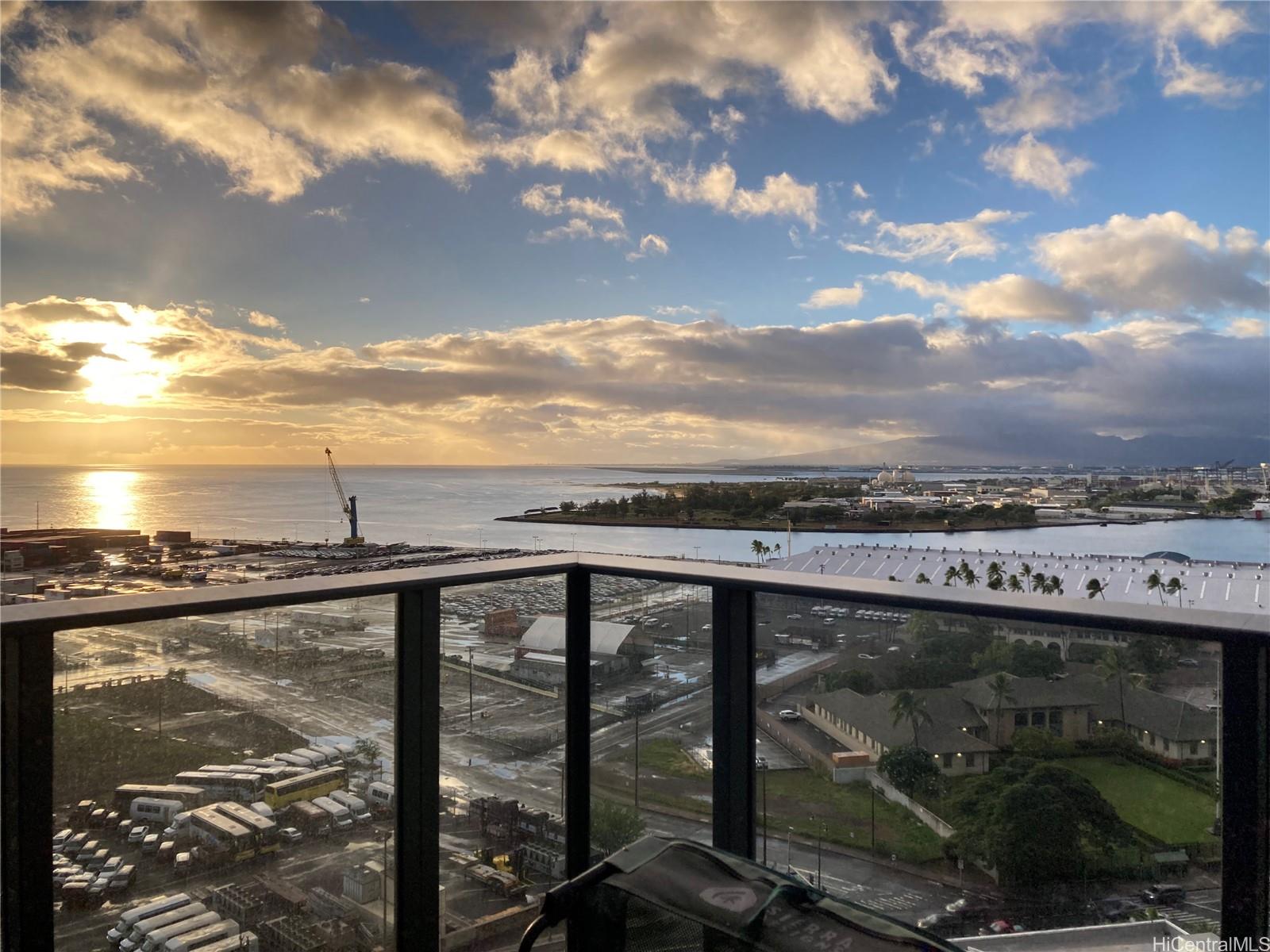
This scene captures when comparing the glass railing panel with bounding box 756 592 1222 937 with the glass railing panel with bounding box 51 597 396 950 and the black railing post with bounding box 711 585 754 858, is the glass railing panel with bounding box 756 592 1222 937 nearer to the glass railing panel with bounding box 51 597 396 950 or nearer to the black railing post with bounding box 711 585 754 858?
the black railing post with bounding box 711 585 754 858

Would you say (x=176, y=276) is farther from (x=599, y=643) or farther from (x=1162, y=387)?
(x=1162, y=387)

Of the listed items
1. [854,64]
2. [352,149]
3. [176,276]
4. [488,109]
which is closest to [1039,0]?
[854,64]

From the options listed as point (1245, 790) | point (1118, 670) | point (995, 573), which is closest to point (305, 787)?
point (1118, 670)

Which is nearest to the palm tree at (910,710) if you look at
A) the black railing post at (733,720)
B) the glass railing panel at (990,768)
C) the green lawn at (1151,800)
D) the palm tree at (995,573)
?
the glass railing panel at (990,768)

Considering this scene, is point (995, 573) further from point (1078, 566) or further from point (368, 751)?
point (368, 751)

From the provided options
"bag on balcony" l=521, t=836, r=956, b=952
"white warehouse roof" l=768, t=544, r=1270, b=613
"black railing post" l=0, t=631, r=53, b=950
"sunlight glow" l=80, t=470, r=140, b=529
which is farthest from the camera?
"sunlight glow" l=80, t=470, r=140, b=529

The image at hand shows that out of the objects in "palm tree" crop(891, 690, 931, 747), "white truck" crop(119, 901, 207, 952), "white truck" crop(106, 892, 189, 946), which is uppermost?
"palm tree" crop(891, 690, 931, 747)

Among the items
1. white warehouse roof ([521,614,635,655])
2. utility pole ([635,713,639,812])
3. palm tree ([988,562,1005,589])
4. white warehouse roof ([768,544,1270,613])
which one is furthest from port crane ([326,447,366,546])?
utility pole ([635,713,639,812])
